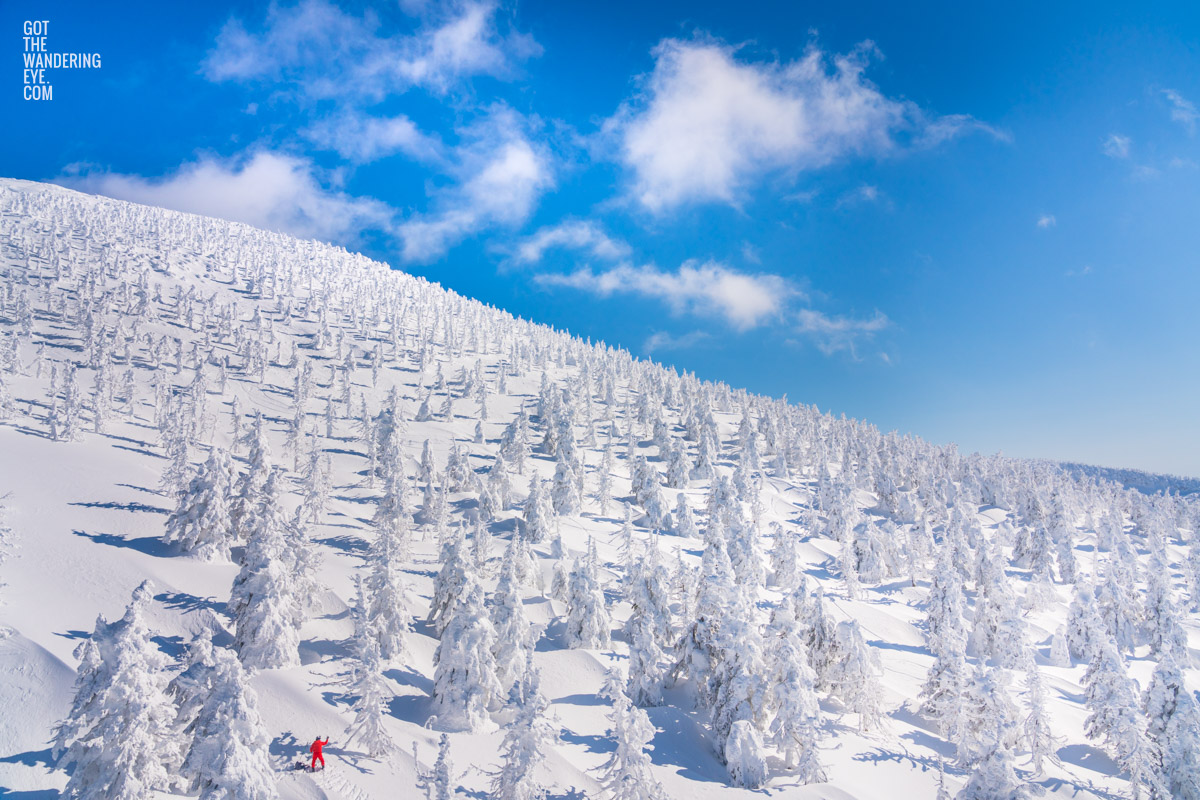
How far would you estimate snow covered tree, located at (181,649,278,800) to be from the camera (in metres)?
17.6

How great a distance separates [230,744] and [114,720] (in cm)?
383

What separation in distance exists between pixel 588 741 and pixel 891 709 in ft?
80.8

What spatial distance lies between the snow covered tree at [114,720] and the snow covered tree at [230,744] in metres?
1.50

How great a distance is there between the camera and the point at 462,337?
194m

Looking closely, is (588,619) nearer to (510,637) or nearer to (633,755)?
(510,637)

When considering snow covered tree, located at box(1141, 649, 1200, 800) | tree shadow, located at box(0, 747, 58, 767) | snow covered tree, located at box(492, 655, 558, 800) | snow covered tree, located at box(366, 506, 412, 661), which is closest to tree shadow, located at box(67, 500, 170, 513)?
snow covered tree, located at box(366, 506, 412, 661)

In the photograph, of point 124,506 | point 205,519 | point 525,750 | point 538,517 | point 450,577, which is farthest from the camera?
point 538,517

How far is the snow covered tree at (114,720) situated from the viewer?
57.4 feet

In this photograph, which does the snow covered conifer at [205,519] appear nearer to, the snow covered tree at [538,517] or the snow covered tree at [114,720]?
the snow covered tree at [114,720]

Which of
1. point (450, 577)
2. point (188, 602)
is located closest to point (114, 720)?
point (188, 602)

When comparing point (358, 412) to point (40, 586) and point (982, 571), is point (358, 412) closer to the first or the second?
point (40, 586)

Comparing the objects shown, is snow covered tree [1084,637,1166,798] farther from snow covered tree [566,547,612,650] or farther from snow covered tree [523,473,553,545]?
snow covered tree [523,473,553,545]

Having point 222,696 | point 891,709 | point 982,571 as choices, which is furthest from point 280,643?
point 982,571

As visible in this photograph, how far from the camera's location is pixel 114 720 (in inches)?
695
